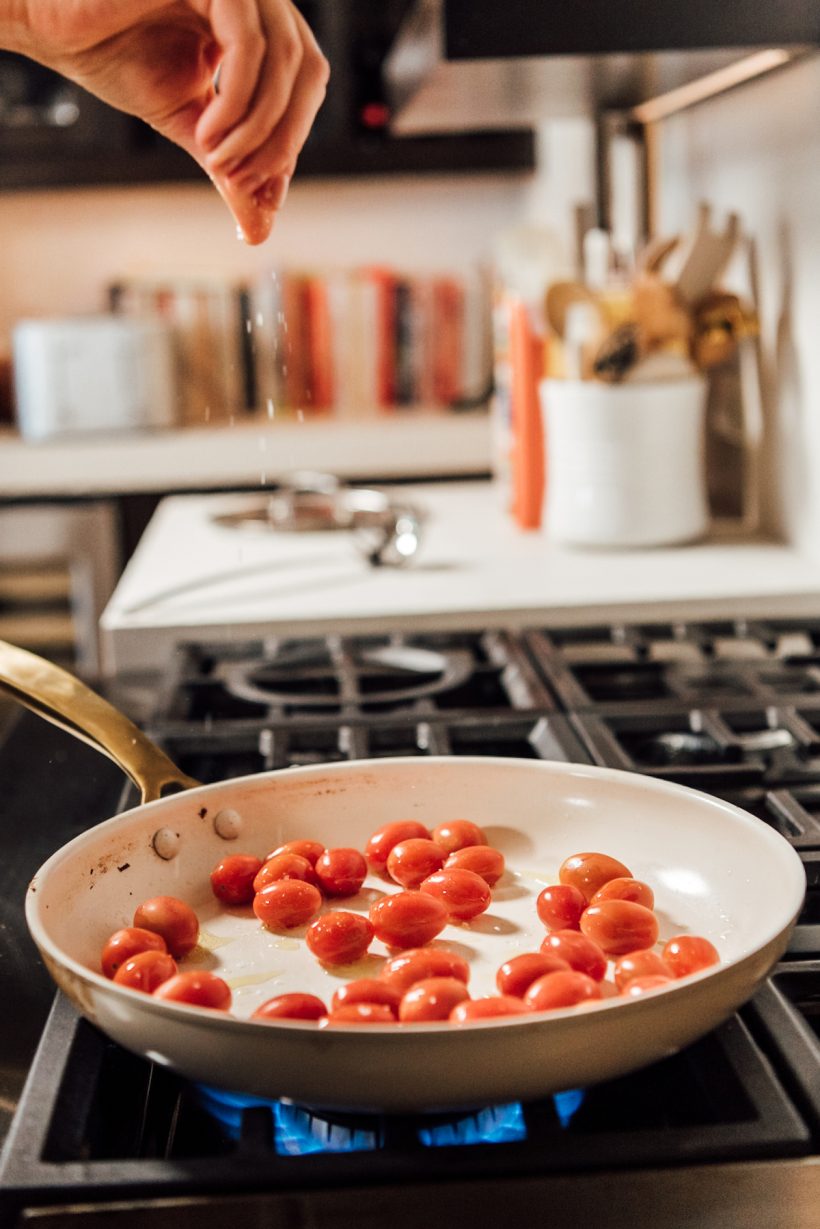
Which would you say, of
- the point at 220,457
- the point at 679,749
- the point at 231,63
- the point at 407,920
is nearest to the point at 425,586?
the point at 679,749

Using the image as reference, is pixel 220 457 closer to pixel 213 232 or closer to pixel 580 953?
pixel 213 232

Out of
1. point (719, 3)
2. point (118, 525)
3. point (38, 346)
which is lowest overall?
point (118, 525)

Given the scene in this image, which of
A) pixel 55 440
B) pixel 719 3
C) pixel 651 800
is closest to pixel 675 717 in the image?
pixel 651 800

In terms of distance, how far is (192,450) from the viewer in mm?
2785

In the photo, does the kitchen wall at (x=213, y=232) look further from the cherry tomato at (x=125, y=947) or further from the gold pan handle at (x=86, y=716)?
the cherry tomato at (x=125, y=947)

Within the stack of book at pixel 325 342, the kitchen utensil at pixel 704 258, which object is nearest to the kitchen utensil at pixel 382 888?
the kitchen utensil at pixel 704 258

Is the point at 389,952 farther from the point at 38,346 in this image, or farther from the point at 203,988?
the point at 38,346

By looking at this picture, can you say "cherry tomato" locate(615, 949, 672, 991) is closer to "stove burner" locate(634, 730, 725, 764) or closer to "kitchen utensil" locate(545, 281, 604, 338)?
"stove burner" locate(634, 730, 725, 764)

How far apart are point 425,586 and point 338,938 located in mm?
900

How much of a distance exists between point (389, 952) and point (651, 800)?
0.17 m

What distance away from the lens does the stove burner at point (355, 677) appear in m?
1.11

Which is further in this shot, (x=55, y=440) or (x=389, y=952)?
(x=55, y=440)

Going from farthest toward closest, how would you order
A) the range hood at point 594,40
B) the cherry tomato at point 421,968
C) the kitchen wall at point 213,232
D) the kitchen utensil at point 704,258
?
the kitchen wall at point 213,232 < the kitchen utensil at point 704,258 < the range hood at point 594,40 < the cherry tomato at point 421,968

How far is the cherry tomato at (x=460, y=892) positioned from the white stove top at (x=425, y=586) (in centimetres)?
71
